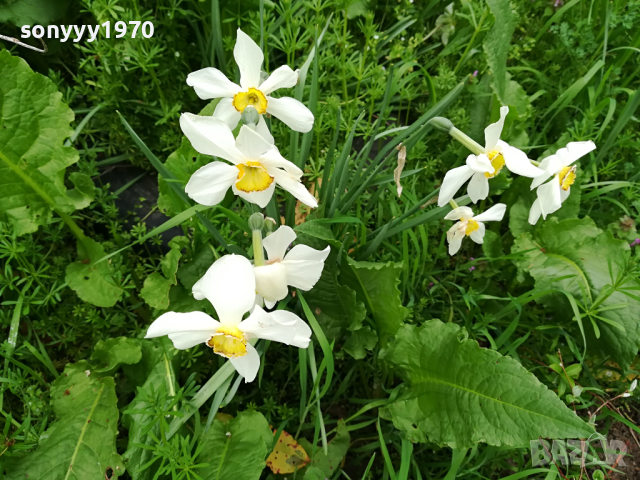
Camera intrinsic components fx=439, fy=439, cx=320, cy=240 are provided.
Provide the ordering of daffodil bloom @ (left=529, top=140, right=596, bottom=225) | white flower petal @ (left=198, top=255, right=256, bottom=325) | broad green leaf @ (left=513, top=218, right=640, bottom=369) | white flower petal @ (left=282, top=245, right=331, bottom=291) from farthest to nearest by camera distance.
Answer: broad green leaf @ (left=513, top=218, right=640, bottom=369) < daffodil bloom @ (left=529, top=140, right=596, bottom=225) < white flower petal @ (left=282, top=245, right=331, bottom=291) < white flower petal @ (left=198, top=255, right=256, bottom=325)

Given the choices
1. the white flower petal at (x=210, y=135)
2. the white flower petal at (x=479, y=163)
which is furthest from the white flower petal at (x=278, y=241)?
the white flower petal at (x=479, y=163)

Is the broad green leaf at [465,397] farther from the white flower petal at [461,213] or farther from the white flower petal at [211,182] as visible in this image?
the white flower petal at [211,182]

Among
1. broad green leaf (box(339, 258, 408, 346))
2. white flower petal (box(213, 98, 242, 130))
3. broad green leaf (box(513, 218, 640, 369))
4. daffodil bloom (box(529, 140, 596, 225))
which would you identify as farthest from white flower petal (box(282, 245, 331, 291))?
broad green leaf (box(513, 218, 640, 369))

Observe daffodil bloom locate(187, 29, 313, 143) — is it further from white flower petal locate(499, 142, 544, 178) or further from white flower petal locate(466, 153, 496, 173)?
white flower petal locate(499, 142, 544, 178)

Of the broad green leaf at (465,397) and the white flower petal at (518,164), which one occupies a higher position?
the white flower petal at (518,164)

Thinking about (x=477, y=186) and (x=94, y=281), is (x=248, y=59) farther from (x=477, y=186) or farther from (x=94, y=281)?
(x=94, y=281)

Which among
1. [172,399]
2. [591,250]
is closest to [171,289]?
[172,399]
